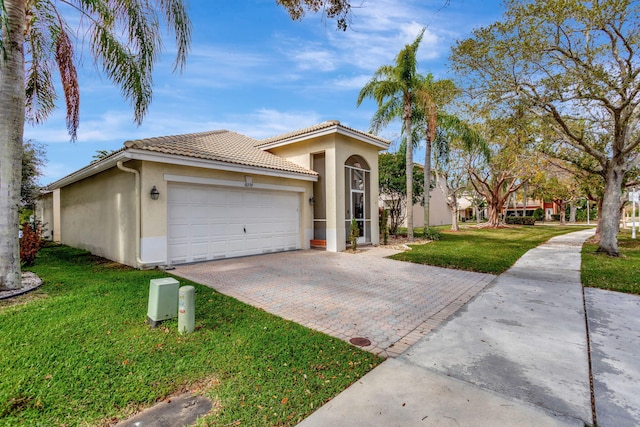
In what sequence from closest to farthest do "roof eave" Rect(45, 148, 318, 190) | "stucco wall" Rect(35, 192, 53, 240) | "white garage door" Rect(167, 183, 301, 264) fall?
"roof eave" Rect(45, 148, 318, 190)
"white garage door" Rect(167, 183, 301, 264)
"stucco wall" Rect(35, 192, 53, 240)

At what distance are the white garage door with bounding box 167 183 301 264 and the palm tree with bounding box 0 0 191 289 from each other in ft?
9.54

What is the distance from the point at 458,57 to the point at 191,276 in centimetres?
1182

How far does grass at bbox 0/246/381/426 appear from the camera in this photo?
2.80 m

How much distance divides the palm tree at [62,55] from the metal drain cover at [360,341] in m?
7.14

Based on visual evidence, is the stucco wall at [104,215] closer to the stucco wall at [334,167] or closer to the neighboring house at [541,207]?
the stucco wall at [334,167]

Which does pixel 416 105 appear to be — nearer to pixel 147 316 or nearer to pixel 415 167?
pixel 415 167

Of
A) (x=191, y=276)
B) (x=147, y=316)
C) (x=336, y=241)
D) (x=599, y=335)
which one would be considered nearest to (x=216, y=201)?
(x=191, y=276)

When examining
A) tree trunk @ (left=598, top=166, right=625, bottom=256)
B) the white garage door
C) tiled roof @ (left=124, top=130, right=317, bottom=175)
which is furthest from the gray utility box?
tree trunk @ (left=598, top=166, right=625, bottom=256)

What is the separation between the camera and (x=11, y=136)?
6.07 m

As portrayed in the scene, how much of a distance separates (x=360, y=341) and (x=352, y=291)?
2.61m

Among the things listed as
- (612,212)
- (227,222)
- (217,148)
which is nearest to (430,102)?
(612,212)

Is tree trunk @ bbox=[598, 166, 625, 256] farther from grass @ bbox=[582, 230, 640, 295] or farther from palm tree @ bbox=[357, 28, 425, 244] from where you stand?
palm tree @ bbox=[357, 28, 425, 244]

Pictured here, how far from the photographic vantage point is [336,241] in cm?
1287

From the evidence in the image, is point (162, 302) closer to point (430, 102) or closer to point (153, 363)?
point (153, 363)
